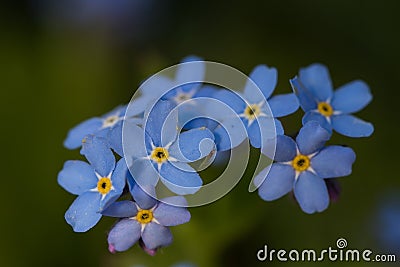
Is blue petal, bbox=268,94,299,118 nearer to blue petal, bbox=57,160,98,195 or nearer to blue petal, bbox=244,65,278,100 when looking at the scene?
blue petal, bbox=244,65,278,100

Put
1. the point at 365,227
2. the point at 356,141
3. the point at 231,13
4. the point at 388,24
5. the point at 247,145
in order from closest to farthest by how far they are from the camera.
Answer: the point at 247,145 < the point at 365,227 < the point at 356,141 < the point at 388,24 < the point at 231,13

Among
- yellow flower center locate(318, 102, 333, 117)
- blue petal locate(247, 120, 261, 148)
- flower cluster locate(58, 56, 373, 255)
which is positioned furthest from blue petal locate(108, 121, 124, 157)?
yellow flower center locate(318, 102, 333, 117)

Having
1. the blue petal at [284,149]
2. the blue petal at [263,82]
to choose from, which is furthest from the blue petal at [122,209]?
the blue petal at [263,82]

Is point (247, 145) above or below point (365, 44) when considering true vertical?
below

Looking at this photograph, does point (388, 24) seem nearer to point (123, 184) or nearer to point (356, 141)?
point (356, 141)

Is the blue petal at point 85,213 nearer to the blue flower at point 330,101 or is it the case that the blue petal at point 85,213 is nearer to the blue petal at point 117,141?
the blue petal at point 117,141

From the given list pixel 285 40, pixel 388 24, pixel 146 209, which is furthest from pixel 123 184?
pixel 388 24

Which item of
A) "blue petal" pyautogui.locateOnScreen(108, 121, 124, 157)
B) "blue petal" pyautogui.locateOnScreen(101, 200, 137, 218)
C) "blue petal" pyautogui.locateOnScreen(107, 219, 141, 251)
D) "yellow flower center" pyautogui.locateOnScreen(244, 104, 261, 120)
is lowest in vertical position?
"blue petal" pyautogui.locateOnScreen(107, 219, 141, 251)
